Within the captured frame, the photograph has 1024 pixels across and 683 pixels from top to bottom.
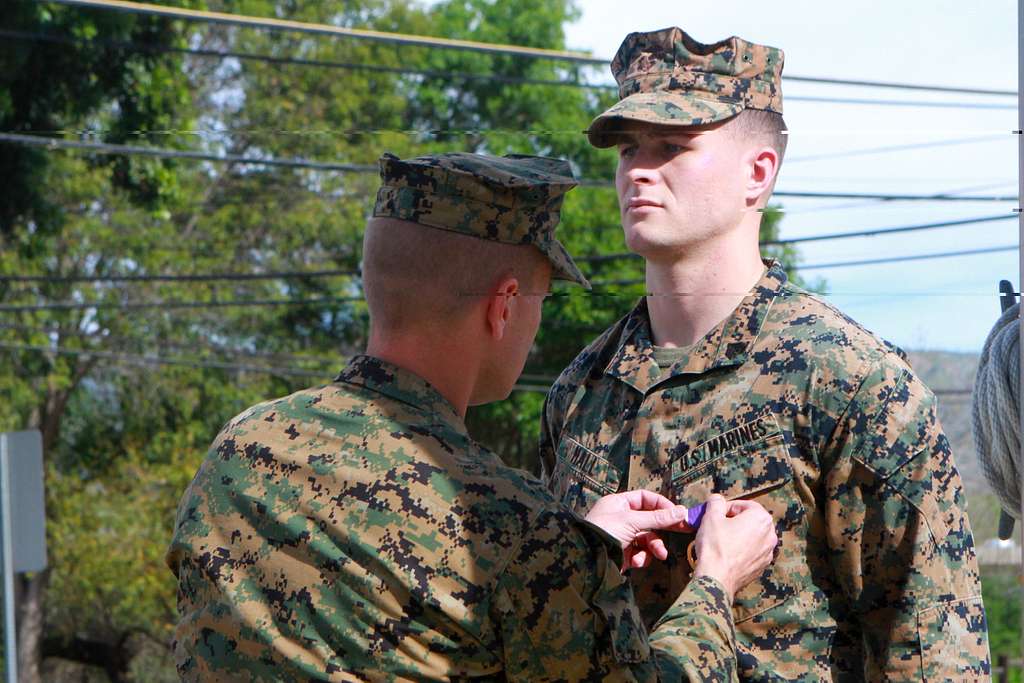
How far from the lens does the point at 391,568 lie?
5.83 ft

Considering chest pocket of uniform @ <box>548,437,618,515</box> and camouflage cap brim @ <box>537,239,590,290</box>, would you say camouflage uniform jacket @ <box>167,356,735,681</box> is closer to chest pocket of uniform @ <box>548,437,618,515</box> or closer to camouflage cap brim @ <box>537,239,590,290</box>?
camouflage cap brim @ <box>537,239,590,290</box>

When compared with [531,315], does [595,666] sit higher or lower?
lower

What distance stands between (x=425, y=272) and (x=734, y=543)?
67cm

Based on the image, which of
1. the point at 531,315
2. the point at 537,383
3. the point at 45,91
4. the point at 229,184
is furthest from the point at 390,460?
the point at 229,184

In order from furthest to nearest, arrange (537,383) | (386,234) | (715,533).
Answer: (537,383), (715,533), (386,234)

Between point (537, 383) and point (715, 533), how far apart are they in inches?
633

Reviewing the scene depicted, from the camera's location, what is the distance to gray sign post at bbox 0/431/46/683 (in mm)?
6160

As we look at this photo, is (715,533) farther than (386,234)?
Yes

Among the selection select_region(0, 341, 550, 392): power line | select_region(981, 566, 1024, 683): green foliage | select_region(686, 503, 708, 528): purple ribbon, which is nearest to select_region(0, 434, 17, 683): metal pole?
select_region(686, 503, 708, 528): purple ribbon

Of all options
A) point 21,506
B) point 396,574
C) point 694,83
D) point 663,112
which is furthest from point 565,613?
point 21,506

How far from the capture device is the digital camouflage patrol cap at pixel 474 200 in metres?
1.97

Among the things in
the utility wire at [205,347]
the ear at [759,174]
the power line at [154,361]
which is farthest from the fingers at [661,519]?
the utility wire at [205,347]

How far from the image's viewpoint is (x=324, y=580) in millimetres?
1796

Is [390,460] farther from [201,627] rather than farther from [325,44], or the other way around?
[325,44]
